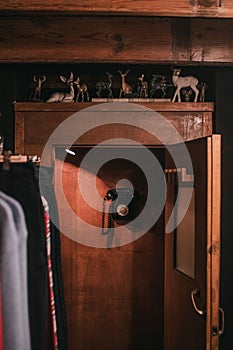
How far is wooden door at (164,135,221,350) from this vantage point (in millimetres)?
2840

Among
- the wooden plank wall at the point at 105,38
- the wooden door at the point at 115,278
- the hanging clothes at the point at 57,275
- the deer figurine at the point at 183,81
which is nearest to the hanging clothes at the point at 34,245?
the hanging clothes at the point at 57,275

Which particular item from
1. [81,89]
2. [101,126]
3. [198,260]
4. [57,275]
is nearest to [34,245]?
[57,275]

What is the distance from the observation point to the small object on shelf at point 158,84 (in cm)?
381

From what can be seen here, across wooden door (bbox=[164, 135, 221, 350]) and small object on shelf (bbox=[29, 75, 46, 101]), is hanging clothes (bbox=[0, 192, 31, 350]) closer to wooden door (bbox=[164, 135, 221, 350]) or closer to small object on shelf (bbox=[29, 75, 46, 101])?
wooden door (bbox=[164, 135, 221, 350])

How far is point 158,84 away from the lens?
12.5 feet

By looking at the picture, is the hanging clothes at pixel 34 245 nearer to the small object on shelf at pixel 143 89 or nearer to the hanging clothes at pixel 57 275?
the hanging clothes at pixel 57 275

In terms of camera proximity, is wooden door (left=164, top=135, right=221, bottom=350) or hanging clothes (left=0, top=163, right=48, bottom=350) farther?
wooden door (left=164, top=135, right=221, bottom=350)

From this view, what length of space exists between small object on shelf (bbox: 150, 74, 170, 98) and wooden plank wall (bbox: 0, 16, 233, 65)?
0.60 metres

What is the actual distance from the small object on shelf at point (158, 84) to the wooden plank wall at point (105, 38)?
0.60m

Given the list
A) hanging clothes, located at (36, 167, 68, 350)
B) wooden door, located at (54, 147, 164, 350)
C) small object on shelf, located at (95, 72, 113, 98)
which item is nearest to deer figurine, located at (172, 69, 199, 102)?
small object on shelf, located at (95, 72, 113, 98)

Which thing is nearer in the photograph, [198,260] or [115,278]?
[198,260]

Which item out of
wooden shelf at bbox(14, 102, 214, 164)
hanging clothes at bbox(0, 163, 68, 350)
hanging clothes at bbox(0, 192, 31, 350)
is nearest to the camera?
hanging clothes at bbox(0, 192, 31, 350)

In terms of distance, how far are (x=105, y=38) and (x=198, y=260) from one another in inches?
56.3

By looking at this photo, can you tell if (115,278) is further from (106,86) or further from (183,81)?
(183,81)
